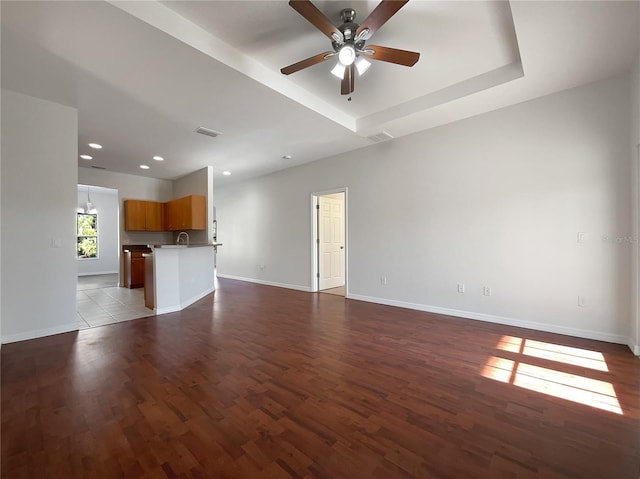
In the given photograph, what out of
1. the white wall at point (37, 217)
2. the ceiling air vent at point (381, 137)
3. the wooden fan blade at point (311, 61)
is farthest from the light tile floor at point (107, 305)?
the ceiling air vent at point (381, 137)

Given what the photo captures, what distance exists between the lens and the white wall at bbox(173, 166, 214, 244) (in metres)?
6.22

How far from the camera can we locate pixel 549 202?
3328 millimetres

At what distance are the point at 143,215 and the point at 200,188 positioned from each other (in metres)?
1.83

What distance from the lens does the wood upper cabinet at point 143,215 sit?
6703 millimetres

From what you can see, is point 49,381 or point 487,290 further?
point 487,290

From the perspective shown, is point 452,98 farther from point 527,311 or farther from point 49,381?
point 49,381

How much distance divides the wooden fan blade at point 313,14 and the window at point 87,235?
34.4 feet

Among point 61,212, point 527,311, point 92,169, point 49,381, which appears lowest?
Answer: point 49,381

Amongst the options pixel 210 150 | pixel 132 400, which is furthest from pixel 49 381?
pixel 210 150

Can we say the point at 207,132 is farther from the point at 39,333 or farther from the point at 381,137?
the point at 39,333

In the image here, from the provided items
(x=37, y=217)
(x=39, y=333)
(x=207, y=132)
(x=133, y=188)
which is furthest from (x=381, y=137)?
(x=133, y=188)

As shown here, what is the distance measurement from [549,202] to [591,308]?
1.28m

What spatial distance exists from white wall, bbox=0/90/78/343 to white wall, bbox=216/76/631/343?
4104 mm

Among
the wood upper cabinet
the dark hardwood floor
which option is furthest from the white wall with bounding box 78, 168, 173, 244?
the dark hardwood floor
